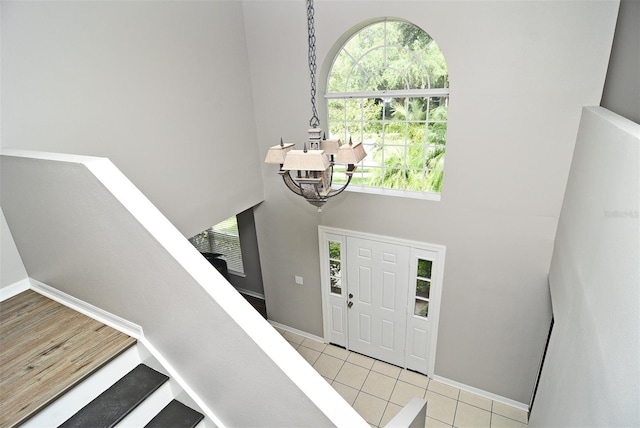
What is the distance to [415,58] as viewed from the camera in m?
3.56

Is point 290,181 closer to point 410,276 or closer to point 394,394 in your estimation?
point 410,276

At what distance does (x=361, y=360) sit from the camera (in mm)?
4793

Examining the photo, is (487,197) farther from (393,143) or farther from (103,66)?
(103,66)

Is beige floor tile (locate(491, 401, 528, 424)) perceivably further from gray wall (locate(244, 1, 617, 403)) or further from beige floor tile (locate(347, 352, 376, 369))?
beige floor tile (locate(347, 352, 376, 369))

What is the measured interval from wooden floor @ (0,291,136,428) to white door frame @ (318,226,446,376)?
2.89m

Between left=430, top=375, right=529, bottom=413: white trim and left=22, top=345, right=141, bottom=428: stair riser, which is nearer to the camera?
left=22, top=345, right=141, bottom=428: stair riser

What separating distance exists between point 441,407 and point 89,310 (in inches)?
149

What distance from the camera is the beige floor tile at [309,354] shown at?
4855mm

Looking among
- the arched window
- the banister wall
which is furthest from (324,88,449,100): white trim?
the banister wall

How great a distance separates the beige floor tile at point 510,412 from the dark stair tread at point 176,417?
11.8ft

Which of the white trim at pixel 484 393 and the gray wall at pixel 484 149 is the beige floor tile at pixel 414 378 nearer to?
the white trim at pixel 484 393

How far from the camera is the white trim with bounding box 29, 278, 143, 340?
73.3 inches

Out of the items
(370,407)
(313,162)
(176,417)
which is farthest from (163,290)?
(370,407)

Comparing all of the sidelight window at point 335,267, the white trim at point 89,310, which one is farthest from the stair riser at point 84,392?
the sidelight window at point 335,267
